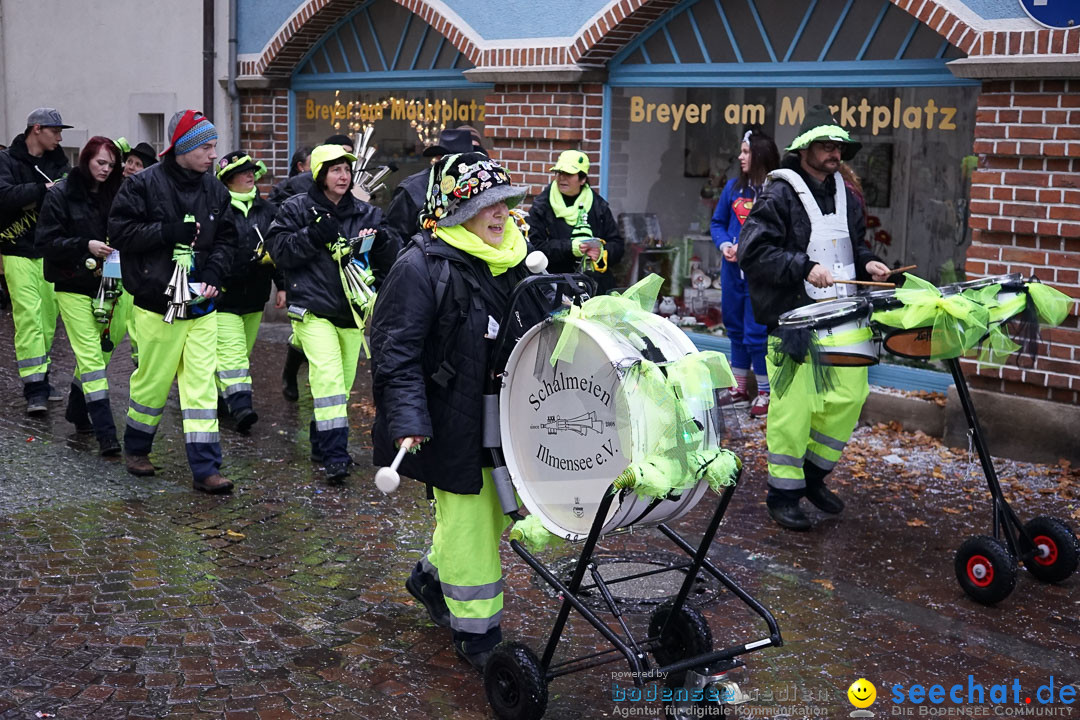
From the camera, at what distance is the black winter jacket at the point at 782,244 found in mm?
6285

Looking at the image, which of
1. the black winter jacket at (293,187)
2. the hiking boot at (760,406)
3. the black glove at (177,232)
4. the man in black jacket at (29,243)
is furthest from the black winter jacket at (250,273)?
the hiking boot at (760,406)

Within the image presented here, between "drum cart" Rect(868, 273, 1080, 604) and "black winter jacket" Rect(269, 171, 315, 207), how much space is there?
388 cm

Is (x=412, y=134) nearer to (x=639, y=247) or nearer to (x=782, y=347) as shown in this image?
(x=639, y=247)

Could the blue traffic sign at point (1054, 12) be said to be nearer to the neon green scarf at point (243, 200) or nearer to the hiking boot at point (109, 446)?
the neon green scarf at point (243, 200)

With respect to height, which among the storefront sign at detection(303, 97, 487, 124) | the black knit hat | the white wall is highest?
the white wall

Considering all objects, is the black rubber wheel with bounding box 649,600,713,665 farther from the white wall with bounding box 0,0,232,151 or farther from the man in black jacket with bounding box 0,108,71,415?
the white wall with bounding box 0,0,232,151

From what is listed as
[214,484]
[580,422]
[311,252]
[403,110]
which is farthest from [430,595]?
[403,110]

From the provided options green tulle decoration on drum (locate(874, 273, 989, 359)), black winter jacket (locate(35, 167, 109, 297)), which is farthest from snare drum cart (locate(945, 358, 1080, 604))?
black winter jacket (locate(35, 167, 109, 297))

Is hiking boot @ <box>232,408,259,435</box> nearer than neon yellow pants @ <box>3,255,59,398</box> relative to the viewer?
Yes

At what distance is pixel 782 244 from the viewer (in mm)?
6441

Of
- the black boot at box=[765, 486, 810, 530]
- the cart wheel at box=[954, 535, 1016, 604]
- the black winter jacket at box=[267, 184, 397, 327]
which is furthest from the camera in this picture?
the black winter jacket at box=[267, 184, 397, 327]

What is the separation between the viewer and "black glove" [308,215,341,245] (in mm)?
7316

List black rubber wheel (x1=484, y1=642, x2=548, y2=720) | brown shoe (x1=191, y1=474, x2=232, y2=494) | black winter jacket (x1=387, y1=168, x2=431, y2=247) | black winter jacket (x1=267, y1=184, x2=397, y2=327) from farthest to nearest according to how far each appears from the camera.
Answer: black winter jacket (x1=387, y1=168, x2=431, y2=247) < black winter jacket (x1=267, y1=184, x2=397, y2=327) < brown shoe (x1=191, y1=474, x2=232, y2=494) < black rubber wheel (x1=484, y1=642, x2=548, y2=720)

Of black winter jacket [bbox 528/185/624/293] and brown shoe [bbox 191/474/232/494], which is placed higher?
black winter jacket [bbox 528/185/624/293]
